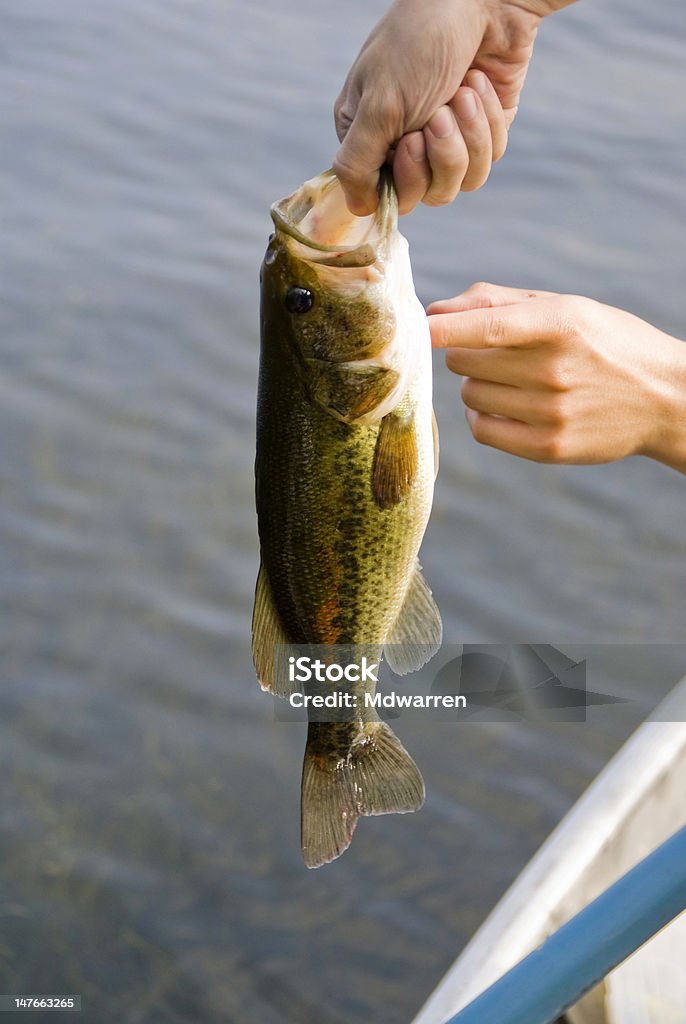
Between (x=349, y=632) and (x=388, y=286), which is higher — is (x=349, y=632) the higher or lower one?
the lower one

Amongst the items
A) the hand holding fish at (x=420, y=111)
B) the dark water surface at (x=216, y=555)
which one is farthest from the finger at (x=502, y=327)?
the dark water surface at (x=216, y=555)

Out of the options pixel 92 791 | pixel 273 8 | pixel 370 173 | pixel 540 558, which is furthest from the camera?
pixel 273 8

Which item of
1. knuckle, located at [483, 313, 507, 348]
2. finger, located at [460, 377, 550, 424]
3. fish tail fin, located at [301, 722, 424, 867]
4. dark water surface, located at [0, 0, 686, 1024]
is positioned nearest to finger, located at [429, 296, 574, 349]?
knuckle, located at [483, 313, 507, 348]

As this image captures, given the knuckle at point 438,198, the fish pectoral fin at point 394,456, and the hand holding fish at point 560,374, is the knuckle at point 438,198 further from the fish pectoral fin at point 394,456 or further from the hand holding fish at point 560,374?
the fish pectoral fin at point 394,456

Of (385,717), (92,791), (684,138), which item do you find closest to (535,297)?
(385,717)

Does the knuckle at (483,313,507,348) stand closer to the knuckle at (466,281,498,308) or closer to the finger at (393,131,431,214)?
the knuckle at (466,281,498,308)

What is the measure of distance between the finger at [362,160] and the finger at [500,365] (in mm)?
318

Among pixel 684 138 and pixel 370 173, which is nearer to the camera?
pixel 370 173

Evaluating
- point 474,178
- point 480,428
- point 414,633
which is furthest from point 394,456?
point 474,178

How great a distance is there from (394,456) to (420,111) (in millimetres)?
572

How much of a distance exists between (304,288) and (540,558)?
9.91 ft

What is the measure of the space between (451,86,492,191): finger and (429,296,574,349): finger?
0.79ft

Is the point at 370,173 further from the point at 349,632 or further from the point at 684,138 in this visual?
the point at 684,138

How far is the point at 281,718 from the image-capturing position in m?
4.36
